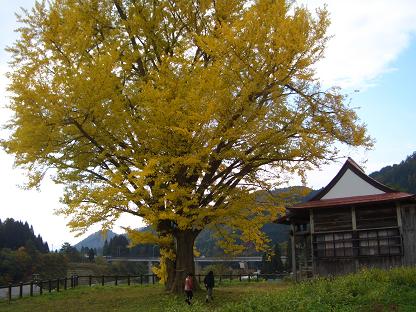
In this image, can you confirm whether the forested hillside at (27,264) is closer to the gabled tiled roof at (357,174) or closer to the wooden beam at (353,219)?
the gabled tiled roof at (357,174)

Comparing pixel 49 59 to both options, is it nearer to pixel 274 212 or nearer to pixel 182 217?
pixel 182 217

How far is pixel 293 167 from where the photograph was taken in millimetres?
16625

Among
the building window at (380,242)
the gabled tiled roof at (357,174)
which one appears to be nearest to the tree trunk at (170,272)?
the gabled tiled roof at (357,174)

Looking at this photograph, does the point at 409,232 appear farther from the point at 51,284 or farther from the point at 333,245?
the point at 51,284

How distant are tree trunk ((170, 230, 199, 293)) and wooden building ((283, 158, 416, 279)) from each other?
19.4 ft

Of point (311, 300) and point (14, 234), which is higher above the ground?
point (14, 234)

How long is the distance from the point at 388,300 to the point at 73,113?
10.5m

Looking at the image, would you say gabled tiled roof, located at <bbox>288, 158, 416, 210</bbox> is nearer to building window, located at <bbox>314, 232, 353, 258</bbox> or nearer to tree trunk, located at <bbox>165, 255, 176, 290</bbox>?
building window, located at <bbox>314, 232, 353, 258</bbox>

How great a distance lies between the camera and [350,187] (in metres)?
21.5

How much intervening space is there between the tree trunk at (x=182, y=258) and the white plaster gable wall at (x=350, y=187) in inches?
295

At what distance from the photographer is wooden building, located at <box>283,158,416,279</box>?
19.8m

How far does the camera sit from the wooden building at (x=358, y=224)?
19828 mm

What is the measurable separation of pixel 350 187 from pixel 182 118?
10745 mm

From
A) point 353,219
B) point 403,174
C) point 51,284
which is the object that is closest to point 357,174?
point 353,219
